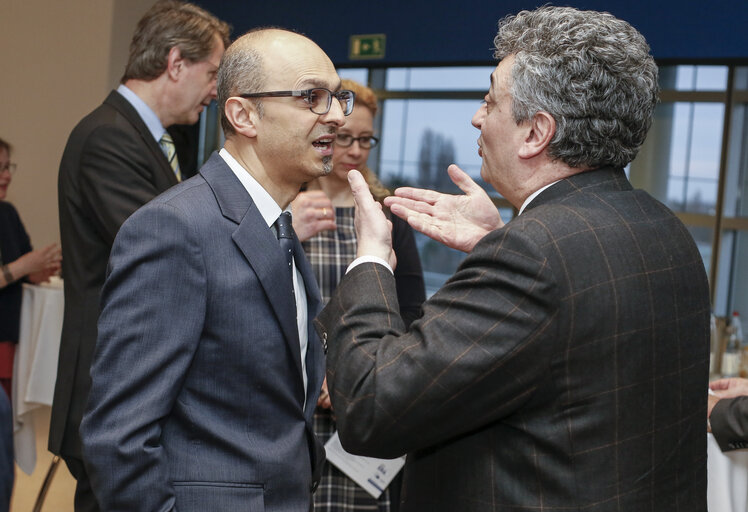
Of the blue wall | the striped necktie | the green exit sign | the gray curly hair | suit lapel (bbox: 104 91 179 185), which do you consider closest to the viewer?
the gray curly hair

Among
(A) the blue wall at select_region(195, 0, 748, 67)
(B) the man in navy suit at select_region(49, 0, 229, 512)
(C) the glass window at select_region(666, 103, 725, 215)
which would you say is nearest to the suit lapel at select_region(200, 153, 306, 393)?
(B) the man in navy suit at select_region(49, 0, 229, 512)

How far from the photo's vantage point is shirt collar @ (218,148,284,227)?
1.55m

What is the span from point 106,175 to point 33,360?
204cm

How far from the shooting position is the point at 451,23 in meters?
5.63

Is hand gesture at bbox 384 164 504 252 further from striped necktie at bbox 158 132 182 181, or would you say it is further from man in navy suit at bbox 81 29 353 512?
striped necktie at bbox 158 132 182 181

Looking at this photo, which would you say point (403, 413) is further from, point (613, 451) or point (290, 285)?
point (290, 285)

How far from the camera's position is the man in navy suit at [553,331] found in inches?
44.9

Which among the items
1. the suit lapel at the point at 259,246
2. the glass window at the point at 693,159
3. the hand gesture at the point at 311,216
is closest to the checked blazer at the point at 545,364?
the suit lapel at the point at 259,246

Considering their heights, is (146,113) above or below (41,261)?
above

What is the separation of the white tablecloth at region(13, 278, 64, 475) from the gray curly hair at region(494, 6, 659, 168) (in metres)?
3.18

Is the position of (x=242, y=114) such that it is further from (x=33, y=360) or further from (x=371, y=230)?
(x=33, y=360)

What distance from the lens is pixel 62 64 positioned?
6309mm

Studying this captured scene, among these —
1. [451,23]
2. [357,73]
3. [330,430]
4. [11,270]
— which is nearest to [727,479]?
[330,430]

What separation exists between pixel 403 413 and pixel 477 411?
4.3 inches
